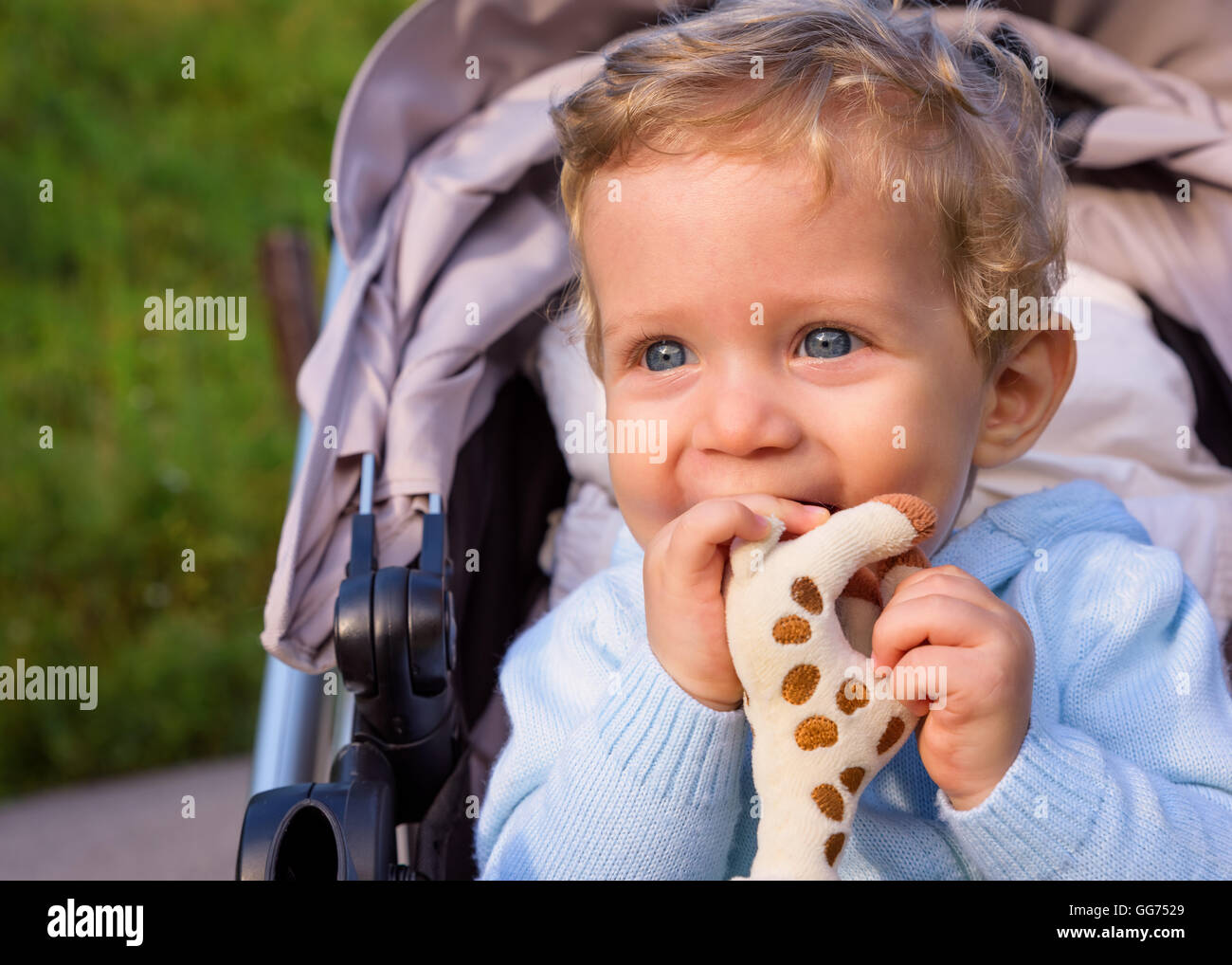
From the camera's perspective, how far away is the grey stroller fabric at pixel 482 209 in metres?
1.33

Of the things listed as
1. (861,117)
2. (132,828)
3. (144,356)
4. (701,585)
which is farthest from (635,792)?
(144,356)

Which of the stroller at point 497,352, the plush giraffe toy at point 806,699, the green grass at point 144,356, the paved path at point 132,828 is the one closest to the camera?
the plush giraffe toy at point 806,699

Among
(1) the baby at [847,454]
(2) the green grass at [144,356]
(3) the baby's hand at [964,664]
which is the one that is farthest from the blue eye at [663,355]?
(2) the green grass at [144,356]

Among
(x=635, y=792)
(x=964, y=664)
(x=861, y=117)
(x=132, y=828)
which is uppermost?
(x=861, y=117)

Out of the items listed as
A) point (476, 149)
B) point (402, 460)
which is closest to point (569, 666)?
point (402, 460)

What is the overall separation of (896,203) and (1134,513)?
26.8 inches

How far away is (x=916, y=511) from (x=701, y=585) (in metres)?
0.16

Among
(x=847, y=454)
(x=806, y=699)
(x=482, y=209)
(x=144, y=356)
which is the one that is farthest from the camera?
(x=144, y=356)

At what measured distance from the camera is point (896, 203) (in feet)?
3.11

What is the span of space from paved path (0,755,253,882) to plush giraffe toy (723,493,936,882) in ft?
5.42

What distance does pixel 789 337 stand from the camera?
0.94 meters

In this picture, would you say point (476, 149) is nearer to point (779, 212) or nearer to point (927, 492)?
point (779, 212)

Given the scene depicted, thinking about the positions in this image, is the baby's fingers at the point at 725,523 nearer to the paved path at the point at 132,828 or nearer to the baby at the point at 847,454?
the baby at the point at 847,454

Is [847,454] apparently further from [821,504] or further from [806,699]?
[806,699]
